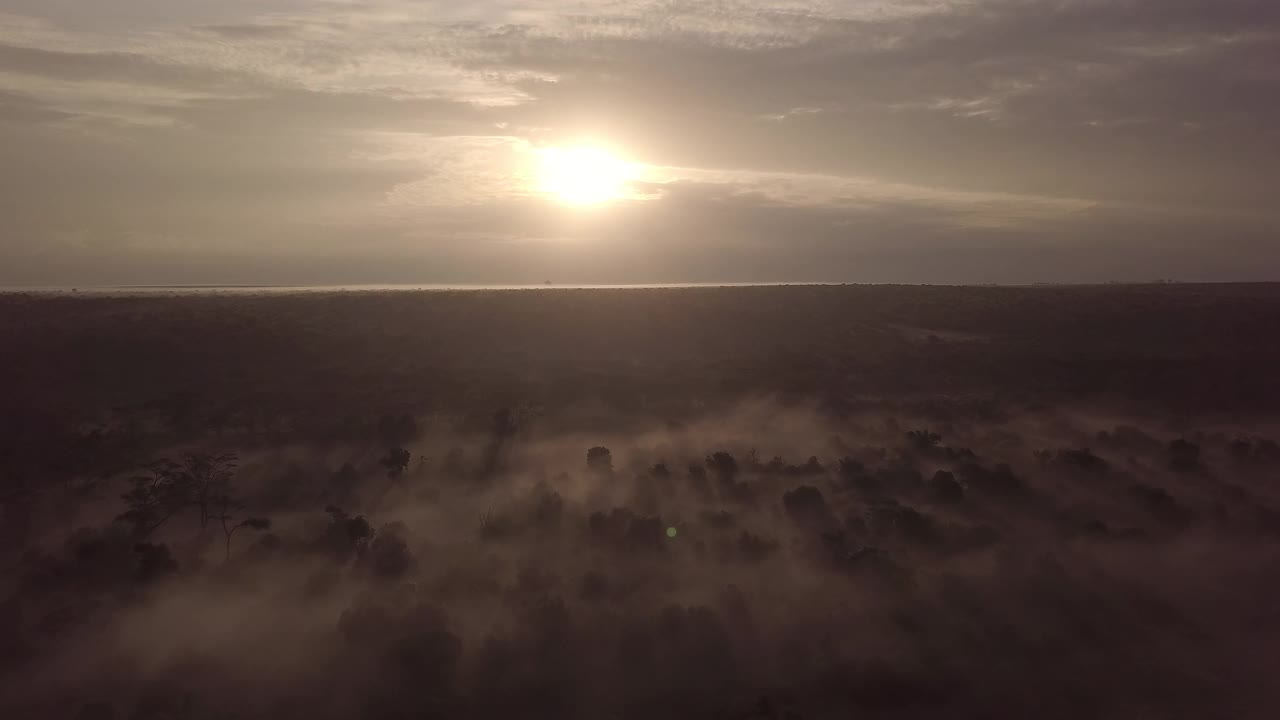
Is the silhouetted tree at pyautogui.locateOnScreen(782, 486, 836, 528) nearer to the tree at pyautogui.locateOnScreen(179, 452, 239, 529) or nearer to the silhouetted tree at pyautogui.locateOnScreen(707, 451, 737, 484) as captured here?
the silhouetted tree at pyautogui.locateOnScreen(707, 451, 737, 484)

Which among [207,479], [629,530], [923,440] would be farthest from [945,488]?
[207,479]

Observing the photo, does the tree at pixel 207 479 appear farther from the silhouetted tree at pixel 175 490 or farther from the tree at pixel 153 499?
the tree at pixel 153 499

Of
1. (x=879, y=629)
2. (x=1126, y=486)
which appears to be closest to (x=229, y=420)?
(x=879, y=629)

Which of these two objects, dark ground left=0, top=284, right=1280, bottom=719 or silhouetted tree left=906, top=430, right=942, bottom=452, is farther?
silhouetted tree left=906, top=430, right=942, bottom=452

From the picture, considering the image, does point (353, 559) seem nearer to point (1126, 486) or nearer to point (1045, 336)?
point (1126, 486)

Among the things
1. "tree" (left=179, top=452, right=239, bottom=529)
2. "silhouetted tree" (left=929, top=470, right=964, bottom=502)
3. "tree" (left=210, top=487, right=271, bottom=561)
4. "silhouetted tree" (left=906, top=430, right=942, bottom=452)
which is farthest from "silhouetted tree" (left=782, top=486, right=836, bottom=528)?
"tree" (left=179, top=452, right=239, bottom=529)

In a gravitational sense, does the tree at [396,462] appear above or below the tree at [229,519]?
above

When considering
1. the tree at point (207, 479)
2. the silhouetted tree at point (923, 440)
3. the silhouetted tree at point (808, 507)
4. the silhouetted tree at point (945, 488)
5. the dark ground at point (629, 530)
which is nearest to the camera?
the dark ground at point (629, 530)

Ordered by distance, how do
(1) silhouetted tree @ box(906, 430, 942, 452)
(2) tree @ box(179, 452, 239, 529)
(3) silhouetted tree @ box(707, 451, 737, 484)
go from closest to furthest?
(2) tree @ box(179, 452, 239, 529) → (3) silhouetted tree @ box(707, 451, 737, 484) → (1) silhouetted tree @ box(906, 430, 942, 452)

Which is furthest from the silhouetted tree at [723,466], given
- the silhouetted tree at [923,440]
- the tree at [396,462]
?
the tree at [396,462]
